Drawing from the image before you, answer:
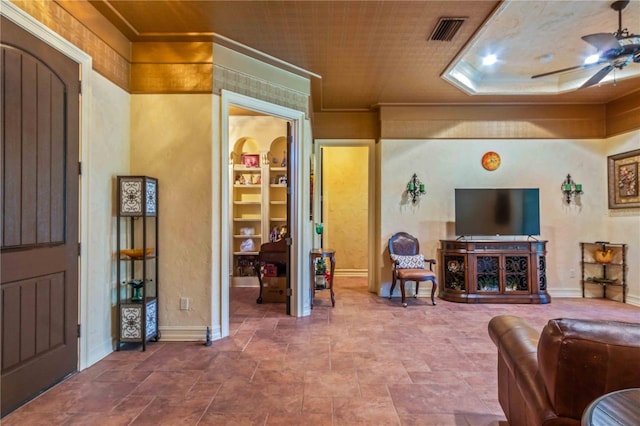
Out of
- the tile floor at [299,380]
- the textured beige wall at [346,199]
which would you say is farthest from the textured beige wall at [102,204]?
the textured beige wall at [346,199]

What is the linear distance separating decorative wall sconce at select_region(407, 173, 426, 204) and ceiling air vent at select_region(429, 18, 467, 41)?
93.5 inches

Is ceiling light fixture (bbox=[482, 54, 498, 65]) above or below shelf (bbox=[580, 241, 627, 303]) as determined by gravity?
above

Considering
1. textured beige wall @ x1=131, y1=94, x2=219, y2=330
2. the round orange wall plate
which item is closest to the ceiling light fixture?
the round orange wall plate

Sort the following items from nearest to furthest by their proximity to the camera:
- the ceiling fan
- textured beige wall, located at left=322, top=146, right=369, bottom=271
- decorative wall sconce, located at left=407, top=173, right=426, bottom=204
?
the ceiling fan, decorative wall sconce, located at left=407, top=173, right=426, bottom=204, textured beige wall, located at left=322, top=146, right=369, bottom=271

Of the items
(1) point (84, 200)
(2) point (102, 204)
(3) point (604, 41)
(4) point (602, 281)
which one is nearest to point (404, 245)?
(4) point (602, 281)

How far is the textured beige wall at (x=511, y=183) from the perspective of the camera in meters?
5.33

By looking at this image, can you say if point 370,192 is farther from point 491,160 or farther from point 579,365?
point 579,365

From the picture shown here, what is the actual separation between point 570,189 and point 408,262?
2.90 metres

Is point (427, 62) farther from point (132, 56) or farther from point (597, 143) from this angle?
point (597, 143)

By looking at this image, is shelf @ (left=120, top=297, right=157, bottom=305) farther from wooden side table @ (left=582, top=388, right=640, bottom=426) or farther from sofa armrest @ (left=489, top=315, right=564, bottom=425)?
wooden side table @ (left=582, top=388, right=640, bottom=426)

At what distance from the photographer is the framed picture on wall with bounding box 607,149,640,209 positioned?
482cm

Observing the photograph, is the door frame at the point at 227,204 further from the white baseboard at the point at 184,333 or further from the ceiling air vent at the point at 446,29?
the ceiling air vent at the point at 446,29

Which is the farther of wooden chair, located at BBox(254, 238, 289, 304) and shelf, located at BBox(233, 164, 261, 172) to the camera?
shelf, located at BBox(233, 164, 261, 172)

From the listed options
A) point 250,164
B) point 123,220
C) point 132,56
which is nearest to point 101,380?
point 123,220
